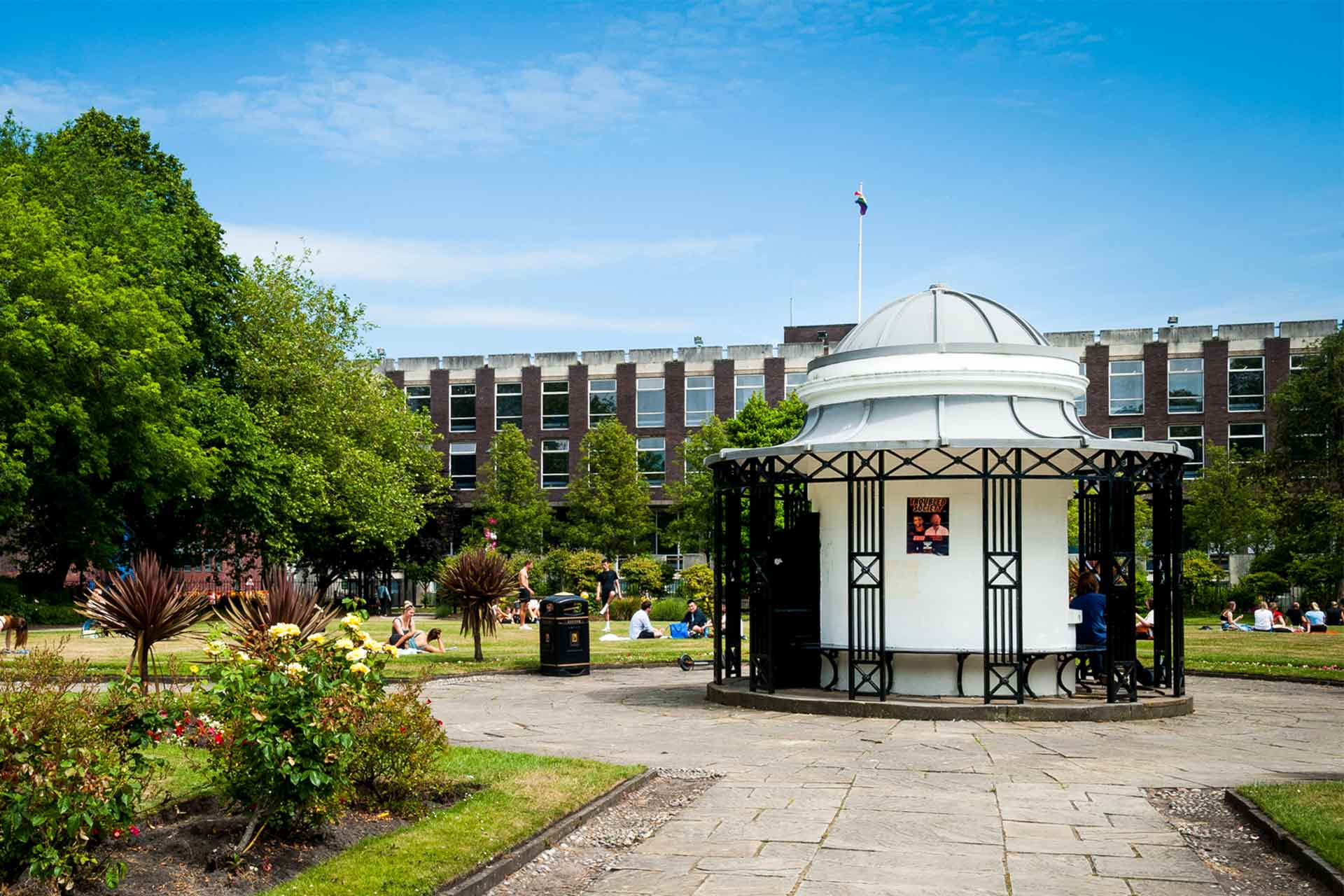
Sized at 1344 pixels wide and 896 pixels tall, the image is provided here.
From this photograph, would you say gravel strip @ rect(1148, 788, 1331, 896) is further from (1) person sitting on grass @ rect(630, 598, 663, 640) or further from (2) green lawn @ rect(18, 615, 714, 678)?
(1) person sitting on grass @ rect(630, 598, 663, 640)

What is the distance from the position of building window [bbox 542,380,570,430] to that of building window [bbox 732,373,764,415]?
991 centimetres

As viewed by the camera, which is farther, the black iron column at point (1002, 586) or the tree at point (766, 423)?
the tree at point (766, 423)

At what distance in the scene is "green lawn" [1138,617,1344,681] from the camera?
22391mm

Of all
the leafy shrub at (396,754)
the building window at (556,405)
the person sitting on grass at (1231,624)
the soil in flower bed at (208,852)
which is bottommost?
the person sitting on grass at (1231,624)

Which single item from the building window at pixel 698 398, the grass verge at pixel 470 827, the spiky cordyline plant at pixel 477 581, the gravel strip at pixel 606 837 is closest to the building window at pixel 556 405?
the building window at pixel 698 398

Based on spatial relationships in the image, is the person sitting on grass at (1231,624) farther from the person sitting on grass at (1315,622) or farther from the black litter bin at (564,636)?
the black litter bin at (564,636)

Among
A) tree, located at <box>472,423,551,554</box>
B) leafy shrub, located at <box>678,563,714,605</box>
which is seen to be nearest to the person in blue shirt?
leafy shrub, located at <box>678,563,714,605</box>

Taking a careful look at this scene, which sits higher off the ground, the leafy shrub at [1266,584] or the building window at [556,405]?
the building window at [556,405]

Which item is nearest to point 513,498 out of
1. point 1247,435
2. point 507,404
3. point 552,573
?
point 507,404

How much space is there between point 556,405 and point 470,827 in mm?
Result: 65715

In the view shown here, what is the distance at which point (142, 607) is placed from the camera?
46.8 feet

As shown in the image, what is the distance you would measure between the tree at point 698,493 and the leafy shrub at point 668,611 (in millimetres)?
13871

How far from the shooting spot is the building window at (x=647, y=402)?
7175cm

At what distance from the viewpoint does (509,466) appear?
215ft
